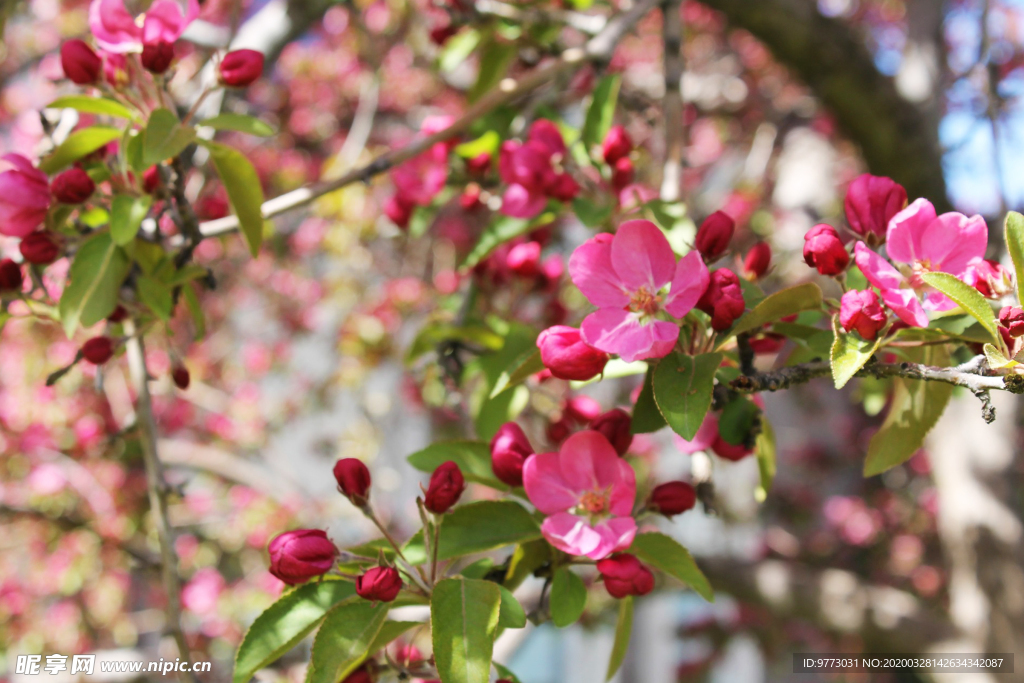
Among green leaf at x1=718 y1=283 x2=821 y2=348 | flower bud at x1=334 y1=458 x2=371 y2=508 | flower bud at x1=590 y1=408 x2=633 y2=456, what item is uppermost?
green leaf at x1=718 y1=283 x2=821 y2=348

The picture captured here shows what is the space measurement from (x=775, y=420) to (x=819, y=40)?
8.32 ft

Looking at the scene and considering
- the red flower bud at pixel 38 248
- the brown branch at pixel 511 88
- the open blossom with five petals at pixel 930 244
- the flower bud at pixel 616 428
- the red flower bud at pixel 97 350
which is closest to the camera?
the open blossom with five petals at pixel 930 244

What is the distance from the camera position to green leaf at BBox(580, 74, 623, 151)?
47.2 inches

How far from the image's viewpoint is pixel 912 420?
76 centimetres

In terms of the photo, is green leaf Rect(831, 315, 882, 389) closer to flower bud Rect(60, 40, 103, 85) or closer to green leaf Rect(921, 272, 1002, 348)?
green leaf Rect(921, 272, 1002, 348)

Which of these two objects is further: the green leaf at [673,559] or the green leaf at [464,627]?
the green leaf at [673,559]

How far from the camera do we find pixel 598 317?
2.40 ft

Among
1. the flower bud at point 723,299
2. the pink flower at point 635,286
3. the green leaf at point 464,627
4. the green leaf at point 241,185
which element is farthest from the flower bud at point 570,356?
the green leaf at point 241,185

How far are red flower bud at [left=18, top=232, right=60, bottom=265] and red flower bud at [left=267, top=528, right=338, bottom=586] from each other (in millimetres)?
536

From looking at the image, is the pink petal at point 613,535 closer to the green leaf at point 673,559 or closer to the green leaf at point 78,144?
the green leaf at point 673,559

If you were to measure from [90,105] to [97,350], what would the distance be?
1.18 ft

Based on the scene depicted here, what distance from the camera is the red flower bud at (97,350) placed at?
1033 millimetres

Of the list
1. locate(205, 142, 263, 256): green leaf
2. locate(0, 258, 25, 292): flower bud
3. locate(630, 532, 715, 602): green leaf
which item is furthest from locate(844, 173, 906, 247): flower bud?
locate(0, 258, 25, 292): flower bud

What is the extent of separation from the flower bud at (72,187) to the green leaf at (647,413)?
0.74 metres
